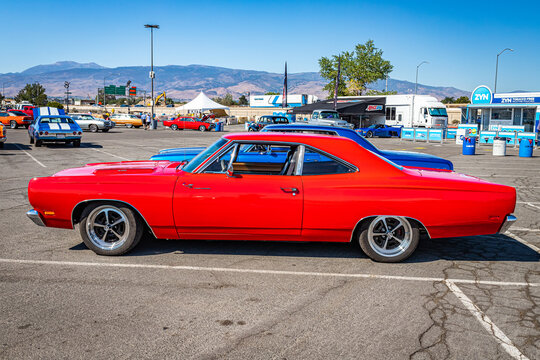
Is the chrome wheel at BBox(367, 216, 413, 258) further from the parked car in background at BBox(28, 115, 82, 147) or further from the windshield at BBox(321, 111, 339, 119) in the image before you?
the windshield at BBox(321, 111, 339, 119)

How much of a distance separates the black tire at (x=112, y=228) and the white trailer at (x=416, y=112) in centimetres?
3561

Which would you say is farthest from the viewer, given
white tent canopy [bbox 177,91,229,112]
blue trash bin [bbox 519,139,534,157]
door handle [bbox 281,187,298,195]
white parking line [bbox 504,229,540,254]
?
white tent canopy [bbox 177,91,229,112]

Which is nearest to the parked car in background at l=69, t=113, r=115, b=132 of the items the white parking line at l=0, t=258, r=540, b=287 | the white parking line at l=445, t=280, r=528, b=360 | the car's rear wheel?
the white parking line at l=0, t=258, r=540, b=287

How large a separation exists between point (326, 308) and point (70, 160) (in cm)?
1394

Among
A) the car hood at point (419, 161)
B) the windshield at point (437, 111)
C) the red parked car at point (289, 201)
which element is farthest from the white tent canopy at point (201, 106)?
the red parked car at point (289, 201)

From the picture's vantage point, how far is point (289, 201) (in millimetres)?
4762

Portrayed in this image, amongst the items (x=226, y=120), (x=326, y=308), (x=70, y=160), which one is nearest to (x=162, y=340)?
(x=326, y=308)

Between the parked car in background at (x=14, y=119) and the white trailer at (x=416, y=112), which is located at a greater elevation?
the white trailer at (x=416, y=112)

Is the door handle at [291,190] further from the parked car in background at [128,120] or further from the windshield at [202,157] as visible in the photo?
the parked car in background at [128,120]

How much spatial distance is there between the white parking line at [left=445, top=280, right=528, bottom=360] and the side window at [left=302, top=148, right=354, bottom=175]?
1.60 meters

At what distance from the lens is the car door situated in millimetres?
4770

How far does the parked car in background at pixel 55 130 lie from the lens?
20094 millimetres

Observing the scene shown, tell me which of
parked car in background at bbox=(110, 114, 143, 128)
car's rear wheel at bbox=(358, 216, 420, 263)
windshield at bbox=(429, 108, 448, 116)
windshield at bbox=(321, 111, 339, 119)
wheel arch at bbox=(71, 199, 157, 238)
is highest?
windshield at bbox=(429, 108, 448, 116)

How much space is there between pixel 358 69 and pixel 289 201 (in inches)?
3282
